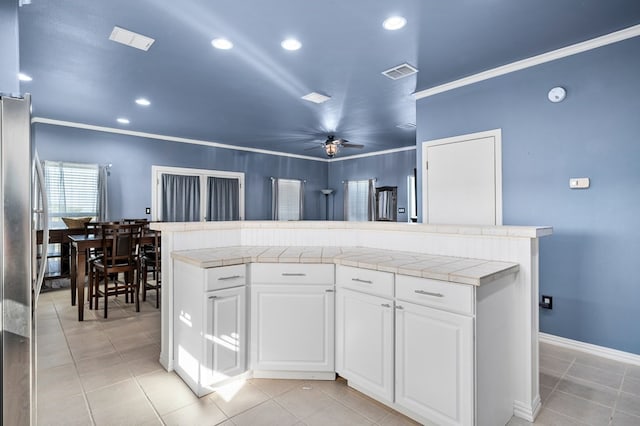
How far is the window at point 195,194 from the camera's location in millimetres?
6297

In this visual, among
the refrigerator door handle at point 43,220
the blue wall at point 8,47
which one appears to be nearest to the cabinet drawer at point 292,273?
the refrigerator door handle at point 43,220

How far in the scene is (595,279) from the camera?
283 centimetres

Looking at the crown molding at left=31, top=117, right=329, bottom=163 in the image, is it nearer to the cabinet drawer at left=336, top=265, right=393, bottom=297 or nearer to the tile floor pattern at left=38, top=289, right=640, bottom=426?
the tile floor pattern at left=38, top=289, right=640, bottom=426

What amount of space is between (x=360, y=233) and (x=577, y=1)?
225 centimetres

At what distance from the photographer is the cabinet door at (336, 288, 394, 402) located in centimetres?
194

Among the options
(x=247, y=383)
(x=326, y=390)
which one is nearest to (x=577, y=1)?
(x=326, y=390)

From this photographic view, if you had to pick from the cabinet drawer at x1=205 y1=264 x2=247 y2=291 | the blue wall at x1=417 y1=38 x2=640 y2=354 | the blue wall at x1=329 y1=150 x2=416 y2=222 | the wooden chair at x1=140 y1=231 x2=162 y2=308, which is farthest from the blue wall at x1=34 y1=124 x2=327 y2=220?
the blue wall at x1=417 y1=38 x2=640 y2=354

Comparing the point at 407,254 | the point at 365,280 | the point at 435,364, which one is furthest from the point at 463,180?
the point at 435,364

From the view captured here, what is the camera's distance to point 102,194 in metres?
5.53

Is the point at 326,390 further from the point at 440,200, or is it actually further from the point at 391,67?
the point at 391,67

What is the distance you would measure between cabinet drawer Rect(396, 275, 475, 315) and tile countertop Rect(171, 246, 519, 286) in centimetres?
3

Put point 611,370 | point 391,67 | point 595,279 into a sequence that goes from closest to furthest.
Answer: point 611,370 < point 595,279 < point 391,67

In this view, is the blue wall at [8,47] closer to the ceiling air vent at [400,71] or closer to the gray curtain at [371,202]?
the ceiling air vent at [400,71]

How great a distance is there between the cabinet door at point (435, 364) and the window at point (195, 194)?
5.71m
